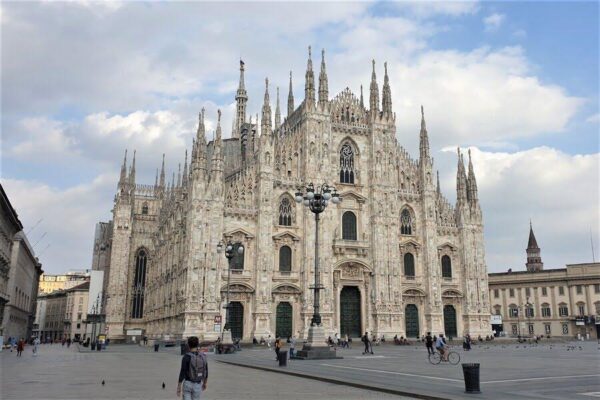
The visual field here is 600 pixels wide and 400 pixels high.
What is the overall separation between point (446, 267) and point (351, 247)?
11249mm

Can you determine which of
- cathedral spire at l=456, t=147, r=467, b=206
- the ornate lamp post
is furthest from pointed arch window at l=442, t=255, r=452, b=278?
the ornate lamp post

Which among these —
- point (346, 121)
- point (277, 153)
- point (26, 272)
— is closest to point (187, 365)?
point (277, 153)

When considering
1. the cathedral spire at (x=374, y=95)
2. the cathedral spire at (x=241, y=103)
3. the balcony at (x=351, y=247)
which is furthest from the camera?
the cathedral spire at (x=241, y=103)

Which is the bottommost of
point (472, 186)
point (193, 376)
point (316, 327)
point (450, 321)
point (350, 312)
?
point (193, 376)

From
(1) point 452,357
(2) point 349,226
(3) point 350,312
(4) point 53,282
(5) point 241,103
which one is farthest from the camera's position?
(4) point 53,282

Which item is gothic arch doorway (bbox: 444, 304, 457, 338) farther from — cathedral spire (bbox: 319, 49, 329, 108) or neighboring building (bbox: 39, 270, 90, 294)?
neighboring building (bbox: 39, 270, 90, 294)

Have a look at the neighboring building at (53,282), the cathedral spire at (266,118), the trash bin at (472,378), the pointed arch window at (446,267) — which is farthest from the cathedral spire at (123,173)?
the neighboring building at (53,282)

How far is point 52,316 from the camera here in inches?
5256

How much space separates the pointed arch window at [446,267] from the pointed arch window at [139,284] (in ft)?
131

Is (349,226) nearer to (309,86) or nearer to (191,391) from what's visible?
(309,86)

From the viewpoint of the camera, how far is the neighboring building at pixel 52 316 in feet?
412

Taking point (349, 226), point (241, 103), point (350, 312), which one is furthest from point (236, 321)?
point (241, 103)

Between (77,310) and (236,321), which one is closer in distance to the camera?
(236,321)

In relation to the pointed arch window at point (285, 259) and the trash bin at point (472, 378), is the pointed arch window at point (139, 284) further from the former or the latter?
the trash bin at point (472, 378)
